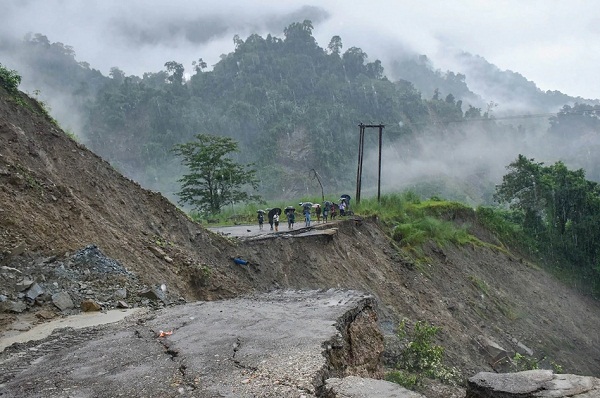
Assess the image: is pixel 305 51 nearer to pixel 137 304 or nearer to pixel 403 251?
pixel 403 251

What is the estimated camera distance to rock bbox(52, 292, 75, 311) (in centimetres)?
798

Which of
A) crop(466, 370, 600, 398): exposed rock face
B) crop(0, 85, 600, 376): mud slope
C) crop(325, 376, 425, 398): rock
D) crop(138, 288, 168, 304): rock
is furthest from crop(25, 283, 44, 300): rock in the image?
crop(466, 370, 600, 398): exposed rock face

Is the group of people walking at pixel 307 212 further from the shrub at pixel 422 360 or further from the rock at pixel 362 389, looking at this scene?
the rock at pixel 362 389

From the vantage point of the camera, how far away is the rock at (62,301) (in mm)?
7983

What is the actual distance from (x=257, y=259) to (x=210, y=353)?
9.21 m

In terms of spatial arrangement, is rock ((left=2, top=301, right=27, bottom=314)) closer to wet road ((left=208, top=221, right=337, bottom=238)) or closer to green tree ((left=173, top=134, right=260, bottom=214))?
wet road ((left=208, top=221, right=337, bottom=238))

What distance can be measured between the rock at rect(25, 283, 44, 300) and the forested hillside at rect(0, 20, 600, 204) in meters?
49.9

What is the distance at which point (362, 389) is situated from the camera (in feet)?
16.0

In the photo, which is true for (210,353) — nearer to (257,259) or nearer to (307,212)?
(257,259)

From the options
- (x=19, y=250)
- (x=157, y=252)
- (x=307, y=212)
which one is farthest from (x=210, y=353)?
(x=307, y=212)

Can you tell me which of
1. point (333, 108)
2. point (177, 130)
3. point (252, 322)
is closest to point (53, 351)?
point (252, 322)

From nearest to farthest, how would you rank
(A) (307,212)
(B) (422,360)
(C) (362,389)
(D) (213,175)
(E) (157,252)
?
(C) (362,389), (E) (157,252), (B) (422,360), (A) (307,212), (D) (213,175)

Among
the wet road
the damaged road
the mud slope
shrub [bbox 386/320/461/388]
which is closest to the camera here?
the damaged road

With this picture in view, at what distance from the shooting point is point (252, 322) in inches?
275
